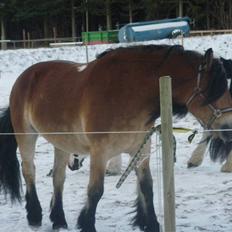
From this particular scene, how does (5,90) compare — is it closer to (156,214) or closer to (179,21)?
(156,214)

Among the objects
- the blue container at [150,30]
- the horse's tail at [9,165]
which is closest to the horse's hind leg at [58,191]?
the horse's tail at [9,165]

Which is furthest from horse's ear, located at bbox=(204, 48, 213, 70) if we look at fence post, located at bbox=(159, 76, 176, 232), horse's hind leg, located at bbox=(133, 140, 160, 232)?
fence post, located at bbox=(159, 76, 176, 232)

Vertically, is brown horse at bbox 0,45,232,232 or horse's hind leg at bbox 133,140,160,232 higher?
brown horse at bbox 0,45,232,232

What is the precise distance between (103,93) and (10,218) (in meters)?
1.72

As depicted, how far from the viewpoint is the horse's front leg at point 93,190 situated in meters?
4.49

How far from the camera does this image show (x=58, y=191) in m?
5.33

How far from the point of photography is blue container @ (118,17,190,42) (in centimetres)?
2888

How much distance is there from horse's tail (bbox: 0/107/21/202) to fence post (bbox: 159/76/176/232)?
102 inches

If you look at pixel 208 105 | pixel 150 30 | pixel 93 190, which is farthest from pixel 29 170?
pixel 150 30

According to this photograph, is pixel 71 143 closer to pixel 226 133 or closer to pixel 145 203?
pixel 145 203

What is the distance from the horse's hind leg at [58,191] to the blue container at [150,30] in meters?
23.5

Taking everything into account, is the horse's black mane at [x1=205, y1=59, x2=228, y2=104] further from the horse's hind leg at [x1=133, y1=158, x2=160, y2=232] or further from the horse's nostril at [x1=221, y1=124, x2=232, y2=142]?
the horse's hind leg at [x1=133, y1=158, x2=160, y2=232]

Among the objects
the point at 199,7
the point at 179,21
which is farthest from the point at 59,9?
the point at 179,21

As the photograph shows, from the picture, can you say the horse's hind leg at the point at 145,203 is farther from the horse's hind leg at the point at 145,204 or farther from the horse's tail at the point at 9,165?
the horse's tail at the point at 9,165
